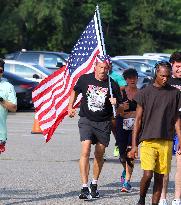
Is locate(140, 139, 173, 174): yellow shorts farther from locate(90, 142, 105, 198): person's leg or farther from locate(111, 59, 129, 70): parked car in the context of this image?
locate(111, 59, 129, 70): parked car

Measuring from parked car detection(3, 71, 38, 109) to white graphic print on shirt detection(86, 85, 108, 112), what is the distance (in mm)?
17068

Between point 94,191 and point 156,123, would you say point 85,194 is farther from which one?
point 156,123

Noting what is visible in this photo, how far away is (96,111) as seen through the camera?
10891mm

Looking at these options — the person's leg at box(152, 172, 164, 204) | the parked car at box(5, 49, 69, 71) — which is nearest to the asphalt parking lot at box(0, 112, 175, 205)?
the person's leg at box(152, 172, 164, 204)

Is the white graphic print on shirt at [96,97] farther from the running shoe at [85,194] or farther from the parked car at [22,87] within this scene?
the parked car at [22,87]

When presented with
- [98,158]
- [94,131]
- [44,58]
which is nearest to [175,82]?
[94,131]

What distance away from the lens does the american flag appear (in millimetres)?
12375

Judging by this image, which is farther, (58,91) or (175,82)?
(58,91)

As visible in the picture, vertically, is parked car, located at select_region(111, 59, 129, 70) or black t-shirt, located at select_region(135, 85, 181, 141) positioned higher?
black t-shirt, located at select_region(135, 85, 181, 141)

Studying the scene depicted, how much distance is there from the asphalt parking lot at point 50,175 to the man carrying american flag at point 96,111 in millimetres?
446

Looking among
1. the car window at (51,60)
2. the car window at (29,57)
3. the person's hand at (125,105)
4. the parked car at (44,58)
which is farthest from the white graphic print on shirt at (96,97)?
the car window at (29,57)

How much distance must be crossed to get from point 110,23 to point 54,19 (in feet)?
31.2

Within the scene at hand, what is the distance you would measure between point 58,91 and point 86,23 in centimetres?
4757

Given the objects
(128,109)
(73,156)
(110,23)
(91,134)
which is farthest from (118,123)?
(110,23)
